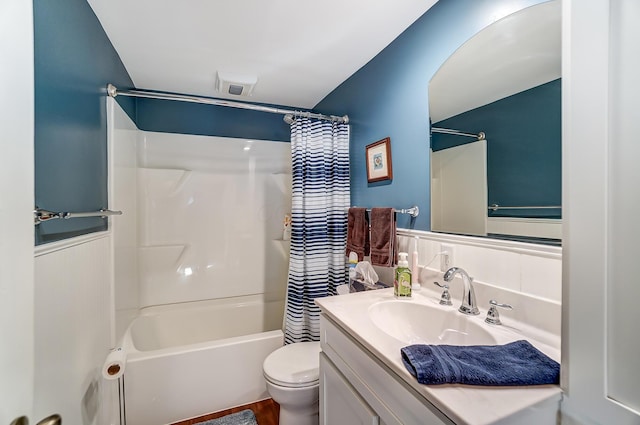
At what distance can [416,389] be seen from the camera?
26.8 inches

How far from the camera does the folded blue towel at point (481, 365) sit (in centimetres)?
64

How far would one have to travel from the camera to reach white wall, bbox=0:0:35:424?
Answer: 45 cm

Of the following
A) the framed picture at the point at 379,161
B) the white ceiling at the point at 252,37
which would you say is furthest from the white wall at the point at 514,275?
the white ceiling at the point at 252,37

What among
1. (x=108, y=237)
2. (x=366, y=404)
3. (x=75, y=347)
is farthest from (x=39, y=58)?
(x=366, y=404)

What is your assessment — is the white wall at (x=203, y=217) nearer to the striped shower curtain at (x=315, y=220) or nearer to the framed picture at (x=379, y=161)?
the striped shower curtain at (x=315, y=220)

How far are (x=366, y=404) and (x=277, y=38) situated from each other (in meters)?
1.83

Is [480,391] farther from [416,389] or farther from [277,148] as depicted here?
[277,148]

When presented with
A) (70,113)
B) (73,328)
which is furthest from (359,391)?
(70,113)

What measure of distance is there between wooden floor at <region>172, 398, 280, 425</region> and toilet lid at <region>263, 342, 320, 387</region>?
47 centimetres

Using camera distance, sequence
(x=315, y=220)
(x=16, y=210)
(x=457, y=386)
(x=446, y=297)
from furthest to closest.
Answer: (x=315, y=220) < (x=446, y=297) < (x=457, y=386) < (x=16, y=210)

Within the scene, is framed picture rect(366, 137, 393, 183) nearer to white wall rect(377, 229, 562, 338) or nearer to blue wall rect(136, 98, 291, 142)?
white wall rect(377, 229, 562, 338)

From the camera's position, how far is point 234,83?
2.06m

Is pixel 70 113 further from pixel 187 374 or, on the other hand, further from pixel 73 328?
pixel 187 374

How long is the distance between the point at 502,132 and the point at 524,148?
115 mm
